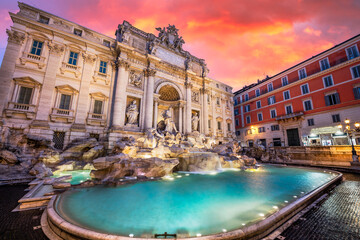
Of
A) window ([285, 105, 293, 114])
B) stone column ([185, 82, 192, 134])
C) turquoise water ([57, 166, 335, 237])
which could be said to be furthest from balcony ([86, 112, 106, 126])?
window ([285, 105, 293, 114])

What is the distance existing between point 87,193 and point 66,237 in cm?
285

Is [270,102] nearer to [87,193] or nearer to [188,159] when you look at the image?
[188,159]

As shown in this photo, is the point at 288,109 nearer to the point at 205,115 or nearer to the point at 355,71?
the point at 355,71

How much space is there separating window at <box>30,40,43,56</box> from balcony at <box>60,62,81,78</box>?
184 centimetres

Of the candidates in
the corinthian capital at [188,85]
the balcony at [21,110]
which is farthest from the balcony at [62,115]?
the corinthian capital at [188,85]

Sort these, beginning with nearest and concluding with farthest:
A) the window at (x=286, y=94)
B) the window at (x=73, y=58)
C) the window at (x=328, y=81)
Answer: the window at (x=73, y=58) < the window at (x=328, y=81) < the window at (x=286, y=94)

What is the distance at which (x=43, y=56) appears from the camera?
11.7 m

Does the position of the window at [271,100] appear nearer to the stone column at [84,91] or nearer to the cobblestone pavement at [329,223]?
the cobblestone pavement at [329,223]

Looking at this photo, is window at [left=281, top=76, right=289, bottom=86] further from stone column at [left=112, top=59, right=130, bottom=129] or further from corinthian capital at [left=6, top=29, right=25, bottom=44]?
corinthian capital at [left=6, top=29, right=25, bottom=44]

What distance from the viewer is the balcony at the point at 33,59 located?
1101 cm

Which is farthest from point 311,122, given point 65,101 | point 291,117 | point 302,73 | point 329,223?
point 65,101

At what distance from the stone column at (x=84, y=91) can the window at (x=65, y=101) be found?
786 millimetres

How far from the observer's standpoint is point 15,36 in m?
10.8

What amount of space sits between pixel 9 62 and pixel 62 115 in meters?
5.05
